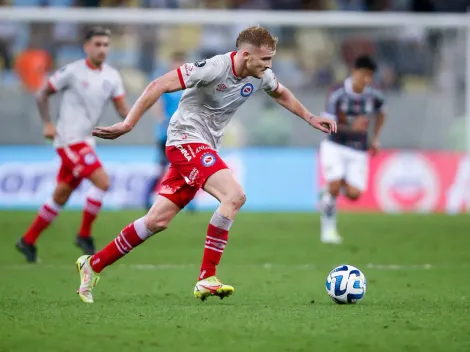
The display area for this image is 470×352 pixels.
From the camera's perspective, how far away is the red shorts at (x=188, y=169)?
26.0 ft

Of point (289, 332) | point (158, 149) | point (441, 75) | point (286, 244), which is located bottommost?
point (289, 332)

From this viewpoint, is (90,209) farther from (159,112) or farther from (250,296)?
(159,112)

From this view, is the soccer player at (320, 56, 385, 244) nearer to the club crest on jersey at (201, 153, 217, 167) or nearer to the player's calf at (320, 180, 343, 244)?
the player's calf at (320, 180, 343, 244)

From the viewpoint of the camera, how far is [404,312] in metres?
7.32

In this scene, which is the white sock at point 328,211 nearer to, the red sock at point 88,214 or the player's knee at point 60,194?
the red sock at point 88,214

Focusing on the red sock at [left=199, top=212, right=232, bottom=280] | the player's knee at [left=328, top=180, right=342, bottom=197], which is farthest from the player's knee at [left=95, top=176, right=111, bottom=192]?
the red sock at [left=199, top=212, right=232, bottom=280]

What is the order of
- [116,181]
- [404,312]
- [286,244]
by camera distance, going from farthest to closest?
[116,181] < [286,244] < [404,312]

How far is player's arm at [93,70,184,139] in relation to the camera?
7.47 metres

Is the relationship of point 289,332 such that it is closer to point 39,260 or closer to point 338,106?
point 39,260

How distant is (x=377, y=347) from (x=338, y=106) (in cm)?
821

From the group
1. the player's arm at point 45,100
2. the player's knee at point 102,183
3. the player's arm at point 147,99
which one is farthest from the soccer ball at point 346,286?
the player's arm at point 45,100

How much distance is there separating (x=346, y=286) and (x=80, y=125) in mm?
4997

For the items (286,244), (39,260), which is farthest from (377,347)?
(286,244)

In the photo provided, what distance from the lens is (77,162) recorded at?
38.0 feet
